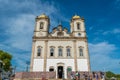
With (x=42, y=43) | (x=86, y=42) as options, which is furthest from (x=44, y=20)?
(x=86, y=42)

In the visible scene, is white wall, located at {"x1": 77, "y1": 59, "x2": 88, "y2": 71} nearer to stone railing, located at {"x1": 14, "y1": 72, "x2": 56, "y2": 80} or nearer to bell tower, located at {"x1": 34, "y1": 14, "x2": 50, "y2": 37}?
stone railing, located at {"x1": 14, "y1": 72, "x2": 56, "y2": 80}

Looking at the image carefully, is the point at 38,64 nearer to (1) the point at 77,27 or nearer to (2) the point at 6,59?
(2) the point at 6,59

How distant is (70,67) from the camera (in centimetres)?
3431

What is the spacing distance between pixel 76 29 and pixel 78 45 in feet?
15.2

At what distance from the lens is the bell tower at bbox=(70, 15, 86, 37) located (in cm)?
3809

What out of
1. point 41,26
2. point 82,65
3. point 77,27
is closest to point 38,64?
point 82,65

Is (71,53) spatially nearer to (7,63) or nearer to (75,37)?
(75,37)

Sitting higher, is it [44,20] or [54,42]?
[44,20]

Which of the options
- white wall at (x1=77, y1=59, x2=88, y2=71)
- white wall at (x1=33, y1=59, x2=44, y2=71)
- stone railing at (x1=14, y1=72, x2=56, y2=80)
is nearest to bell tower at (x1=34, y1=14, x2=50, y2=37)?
white wall at (x1=33, y1=59, x2=44, y2=71)

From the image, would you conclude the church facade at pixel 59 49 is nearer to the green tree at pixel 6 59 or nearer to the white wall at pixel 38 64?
the white wall at pixel 38 64

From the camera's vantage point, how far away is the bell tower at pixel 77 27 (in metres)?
38.1

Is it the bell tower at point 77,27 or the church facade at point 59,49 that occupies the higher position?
the bell tower at point 77,27

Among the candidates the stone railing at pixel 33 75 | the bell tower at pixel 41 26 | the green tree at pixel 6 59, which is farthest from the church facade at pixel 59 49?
the green tree at pixel 6 59

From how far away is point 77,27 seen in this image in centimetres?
3928
